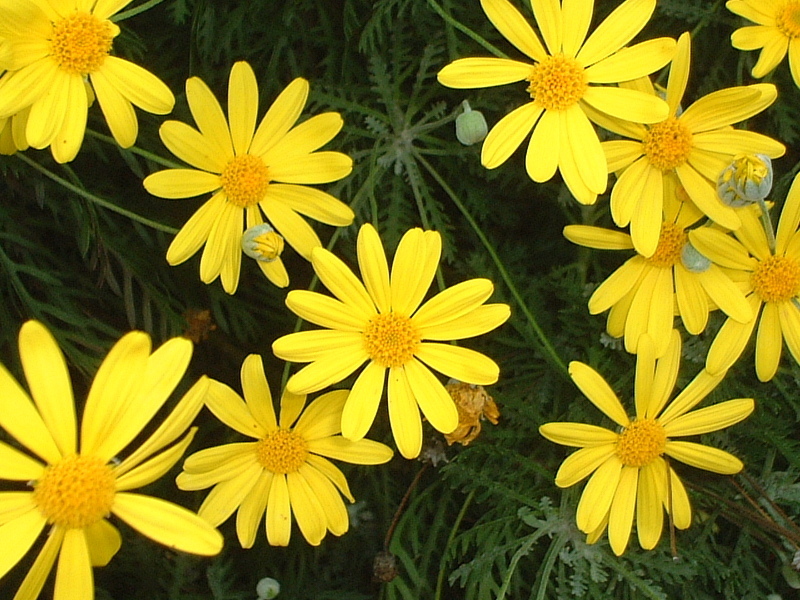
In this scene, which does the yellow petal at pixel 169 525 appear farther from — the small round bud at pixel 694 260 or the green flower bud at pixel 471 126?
the small round bud at pixel 694 260

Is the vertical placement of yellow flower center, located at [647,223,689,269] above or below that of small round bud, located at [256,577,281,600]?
above

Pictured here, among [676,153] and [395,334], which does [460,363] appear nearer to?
[395,334]

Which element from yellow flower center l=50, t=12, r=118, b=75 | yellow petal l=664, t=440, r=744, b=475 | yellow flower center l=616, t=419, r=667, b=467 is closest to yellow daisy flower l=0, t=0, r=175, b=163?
yellow flower center l=50, t=12, r=118, b=75

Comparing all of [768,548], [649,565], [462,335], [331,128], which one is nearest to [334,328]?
[462,335]

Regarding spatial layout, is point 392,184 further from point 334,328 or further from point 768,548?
point 768,548

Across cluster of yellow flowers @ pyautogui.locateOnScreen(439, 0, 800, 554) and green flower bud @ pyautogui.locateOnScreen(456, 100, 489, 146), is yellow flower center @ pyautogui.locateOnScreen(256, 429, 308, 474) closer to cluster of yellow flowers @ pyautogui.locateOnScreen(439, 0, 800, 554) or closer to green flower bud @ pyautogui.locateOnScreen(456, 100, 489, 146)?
cluster of yellow flowers @ pyautogui.locateOnScreen(439, 0, 800, 554)

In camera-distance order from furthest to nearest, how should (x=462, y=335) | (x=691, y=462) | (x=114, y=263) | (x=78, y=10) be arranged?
(x=114, y=263), (x=691, y=462), (x=462, y=335), (x=78, y=10)
